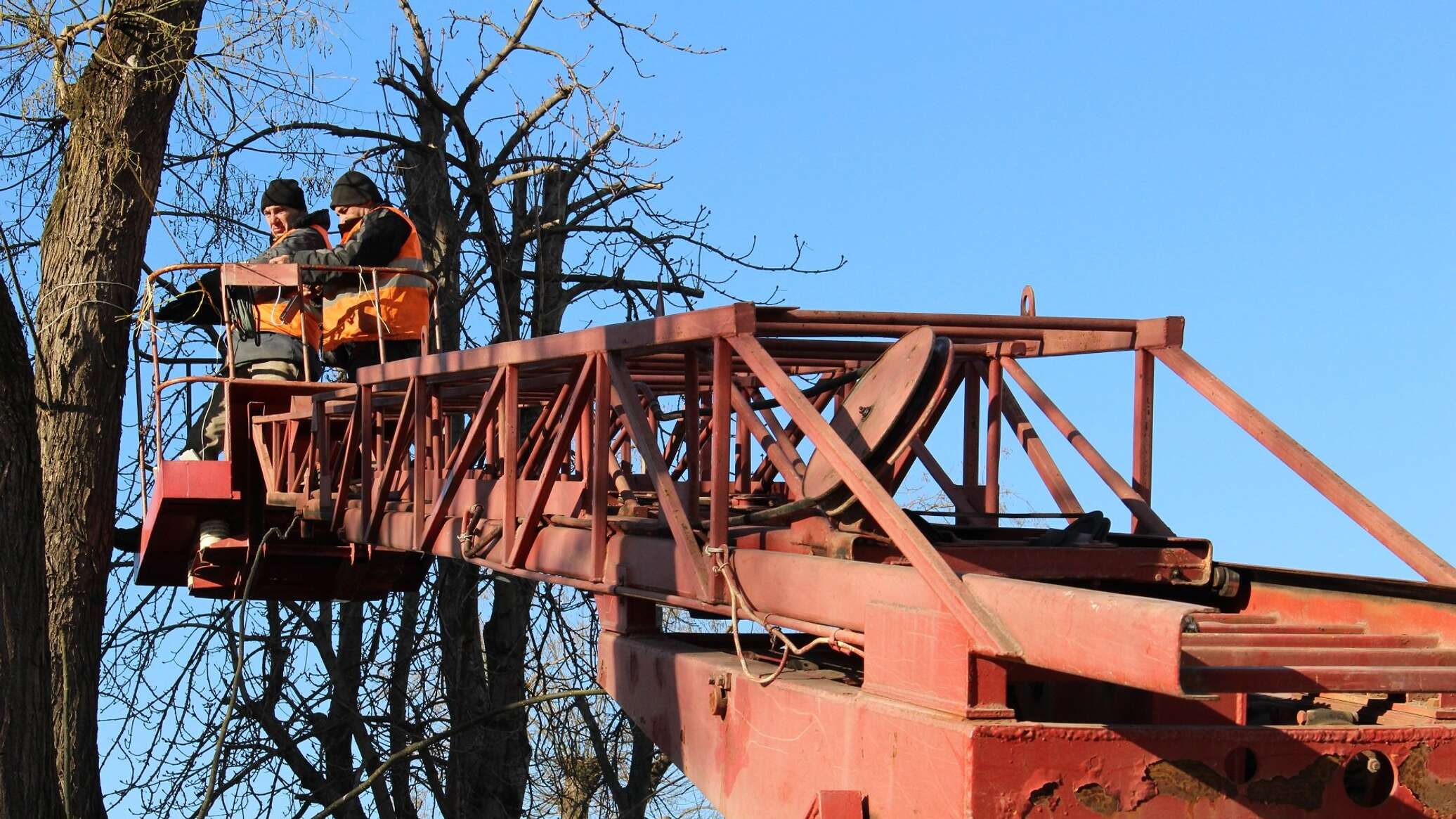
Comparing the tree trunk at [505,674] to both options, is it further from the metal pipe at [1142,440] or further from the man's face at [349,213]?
the metal pipe at [1142,440]

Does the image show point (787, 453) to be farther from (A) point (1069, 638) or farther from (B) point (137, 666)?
(B) point (137, 666)

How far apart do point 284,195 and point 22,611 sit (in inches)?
136

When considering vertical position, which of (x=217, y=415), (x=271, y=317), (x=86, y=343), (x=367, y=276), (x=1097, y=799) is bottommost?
(x=1097, y=799)

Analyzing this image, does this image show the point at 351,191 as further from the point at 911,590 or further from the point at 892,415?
the point at 911,590

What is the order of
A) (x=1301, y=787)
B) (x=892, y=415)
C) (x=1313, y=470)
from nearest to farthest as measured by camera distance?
1. (x=1301, y=787)
2. (x=892, y=415)
3. (x=1313, y=470)

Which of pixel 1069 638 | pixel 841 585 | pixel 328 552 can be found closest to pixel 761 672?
pixel 841 585

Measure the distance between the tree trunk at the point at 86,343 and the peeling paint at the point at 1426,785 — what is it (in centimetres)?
696

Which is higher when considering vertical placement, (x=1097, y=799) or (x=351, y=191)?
(x=351, y=191)

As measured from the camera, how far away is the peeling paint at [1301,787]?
414cm

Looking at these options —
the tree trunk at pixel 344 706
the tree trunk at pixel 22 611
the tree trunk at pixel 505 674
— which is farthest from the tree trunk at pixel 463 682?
the tree trunk at pixel 22 611

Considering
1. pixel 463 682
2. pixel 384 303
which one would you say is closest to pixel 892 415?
pixel 384 303

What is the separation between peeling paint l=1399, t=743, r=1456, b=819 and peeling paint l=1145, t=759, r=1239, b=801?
1.69 ft

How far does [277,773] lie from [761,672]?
736 cm

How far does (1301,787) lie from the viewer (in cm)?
418
